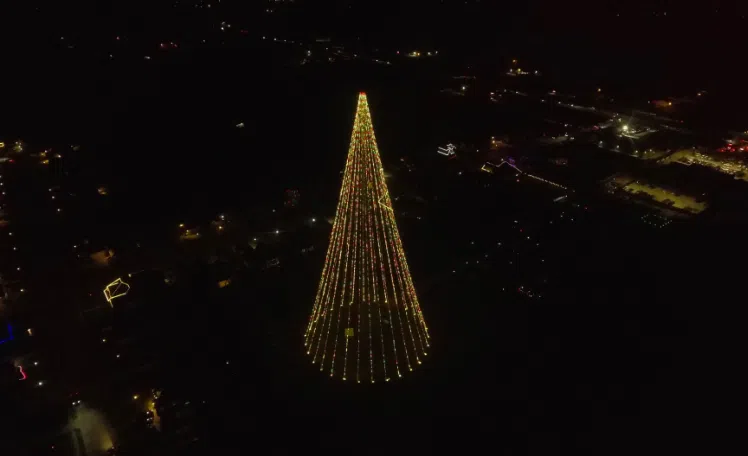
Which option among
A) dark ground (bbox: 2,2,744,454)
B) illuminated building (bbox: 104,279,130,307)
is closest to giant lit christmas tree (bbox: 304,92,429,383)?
dark ground (bbox: 2,2,744,454)

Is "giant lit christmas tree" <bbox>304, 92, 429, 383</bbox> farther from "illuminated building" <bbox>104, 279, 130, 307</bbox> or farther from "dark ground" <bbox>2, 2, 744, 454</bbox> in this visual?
Result: "illuminated building" <bbox>104, 279, 130, 307</bbox>

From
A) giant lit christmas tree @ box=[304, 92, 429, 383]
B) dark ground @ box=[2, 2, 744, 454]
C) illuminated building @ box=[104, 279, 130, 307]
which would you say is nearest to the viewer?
dark ground @ box=[2, 2, 744, 454]

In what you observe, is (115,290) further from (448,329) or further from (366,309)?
(448,329)

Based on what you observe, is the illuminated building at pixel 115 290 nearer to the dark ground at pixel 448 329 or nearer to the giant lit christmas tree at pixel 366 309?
the dark ground at pixel 448 329

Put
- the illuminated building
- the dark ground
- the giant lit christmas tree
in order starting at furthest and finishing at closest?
the illuminated building → the giant lit christmas tree → the dark ground

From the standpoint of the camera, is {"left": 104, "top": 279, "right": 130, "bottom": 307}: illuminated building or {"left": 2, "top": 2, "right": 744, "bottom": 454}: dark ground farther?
{"left": 104, "top": 279, "right": 130, "bottom": 307}: illuminated building

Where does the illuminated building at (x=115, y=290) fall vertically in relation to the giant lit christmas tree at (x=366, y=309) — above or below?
below

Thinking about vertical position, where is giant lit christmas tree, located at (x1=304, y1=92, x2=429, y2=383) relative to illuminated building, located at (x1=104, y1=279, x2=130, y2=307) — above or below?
above

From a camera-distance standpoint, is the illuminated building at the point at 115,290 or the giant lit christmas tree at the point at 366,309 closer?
the giant lit christmas tree at the point at 366,309

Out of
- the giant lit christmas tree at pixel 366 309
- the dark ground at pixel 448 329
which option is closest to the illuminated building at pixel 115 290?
the dark ground at pixel 448 329

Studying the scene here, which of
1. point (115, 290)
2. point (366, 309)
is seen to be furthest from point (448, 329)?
point (115, 290)
